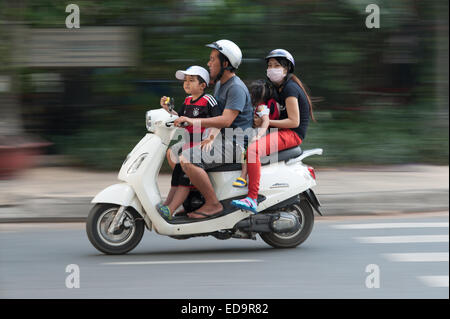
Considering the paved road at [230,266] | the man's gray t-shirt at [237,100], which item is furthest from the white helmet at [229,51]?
the paved road at [230,266]

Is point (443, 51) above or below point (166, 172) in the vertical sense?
above

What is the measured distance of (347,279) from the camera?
5395 mm

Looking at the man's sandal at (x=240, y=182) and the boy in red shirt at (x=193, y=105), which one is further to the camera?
the man's sandal at (x=240, y=182)

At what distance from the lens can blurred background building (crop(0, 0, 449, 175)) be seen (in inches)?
378

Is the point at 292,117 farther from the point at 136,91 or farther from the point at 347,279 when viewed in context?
the point at 136,91

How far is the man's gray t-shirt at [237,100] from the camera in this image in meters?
5.79

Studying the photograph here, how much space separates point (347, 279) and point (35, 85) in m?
6.01

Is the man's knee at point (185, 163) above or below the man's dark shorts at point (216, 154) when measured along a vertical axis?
below

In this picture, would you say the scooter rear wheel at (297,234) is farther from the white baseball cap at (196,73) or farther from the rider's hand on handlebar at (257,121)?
the white baseball cap at (196,73)

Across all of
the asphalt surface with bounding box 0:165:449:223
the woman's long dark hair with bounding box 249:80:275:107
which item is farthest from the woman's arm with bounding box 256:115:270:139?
the asphalt surface with bounding box 0:165:449:223

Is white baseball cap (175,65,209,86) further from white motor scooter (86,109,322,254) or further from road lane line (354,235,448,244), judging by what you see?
road lane line (354,235,448,244)

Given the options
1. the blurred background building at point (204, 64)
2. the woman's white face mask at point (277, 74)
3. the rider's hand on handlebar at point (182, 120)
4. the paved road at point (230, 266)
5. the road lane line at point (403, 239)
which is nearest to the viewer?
the paved road at point (230, 266)

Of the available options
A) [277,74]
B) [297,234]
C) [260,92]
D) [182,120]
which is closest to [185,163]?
[182,120]
